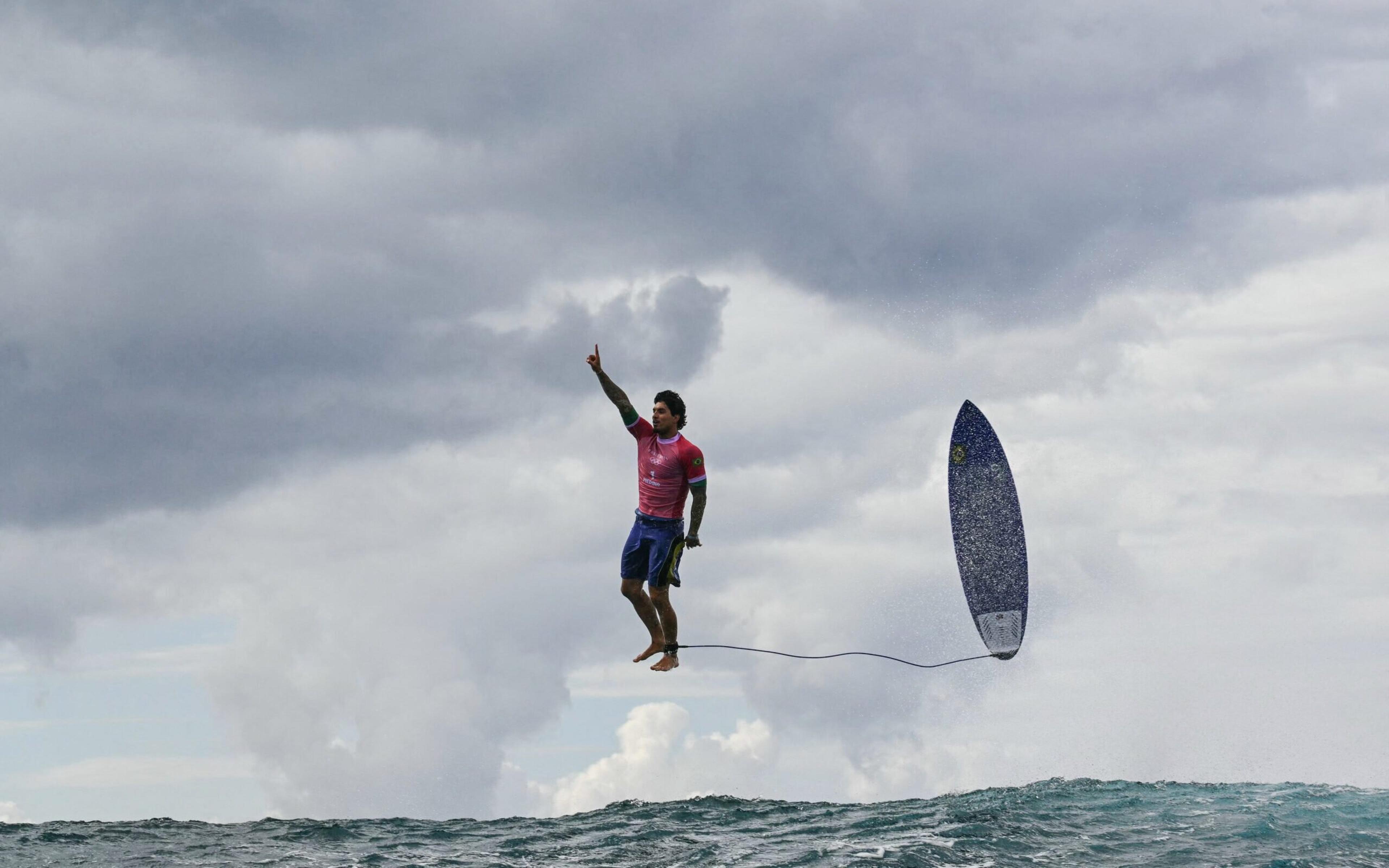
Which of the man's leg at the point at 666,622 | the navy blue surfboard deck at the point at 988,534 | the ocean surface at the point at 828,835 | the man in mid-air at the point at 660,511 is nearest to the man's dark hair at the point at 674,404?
the man in mid-air at the point at 660,511

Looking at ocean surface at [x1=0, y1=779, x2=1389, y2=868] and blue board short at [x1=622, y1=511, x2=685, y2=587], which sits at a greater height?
blue board short at [x1=622, y1=511, x2=685, y2=587]

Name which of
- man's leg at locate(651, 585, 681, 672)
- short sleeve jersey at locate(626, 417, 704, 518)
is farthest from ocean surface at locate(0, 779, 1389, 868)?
short sleeve jersey at locate(626, 417, 704, 518)

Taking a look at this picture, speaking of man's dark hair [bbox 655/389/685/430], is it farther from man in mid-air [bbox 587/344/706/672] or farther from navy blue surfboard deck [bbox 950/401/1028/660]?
navy blue surfboard deck [bbox 950/401/1028/660]

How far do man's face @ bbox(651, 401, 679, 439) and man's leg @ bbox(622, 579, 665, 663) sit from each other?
2.38 m

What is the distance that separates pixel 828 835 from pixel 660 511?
16.9 ft

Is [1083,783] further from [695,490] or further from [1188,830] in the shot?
[695,490]

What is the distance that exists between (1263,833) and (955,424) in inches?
367

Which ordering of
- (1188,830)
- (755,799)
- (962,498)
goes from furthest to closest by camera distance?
(962,498), (755,799), (1188,830)

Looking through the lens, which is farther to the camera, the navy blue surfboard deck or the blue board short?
the navy blue surfboard deck

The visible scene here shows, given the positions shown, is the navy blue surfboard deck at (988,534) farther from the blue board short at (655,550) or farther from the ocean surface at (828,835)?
the blue board short at (655,550)

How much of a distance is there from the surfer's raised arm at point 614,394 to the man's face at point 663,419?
0.34 meters

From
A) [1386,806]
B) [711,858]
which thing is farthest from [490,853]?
[1386,806]

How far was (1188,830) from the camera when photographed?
16.2 m

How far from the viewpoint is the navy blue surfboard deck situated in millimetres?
21938
